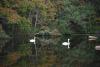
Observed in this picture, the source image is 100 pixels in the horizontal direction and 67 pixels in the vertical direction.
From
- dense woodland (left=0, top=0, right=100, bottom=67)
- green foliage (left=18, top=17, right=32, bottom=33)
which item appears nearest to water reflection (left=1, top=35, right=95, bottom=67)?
dense woodland (left=0, top=0, right=100, bottom=67)

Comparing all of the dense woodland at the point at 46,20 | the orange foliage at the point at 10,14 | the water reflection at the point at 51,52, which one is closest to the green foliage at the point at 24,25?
the dense woodland at the point at 46,20

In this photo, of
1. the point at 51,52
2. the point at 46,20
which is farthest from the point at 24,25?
the point at 51,52

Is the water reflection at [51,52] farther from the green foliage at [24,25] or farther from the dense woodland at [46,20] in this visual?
the green foliage at [24,25]

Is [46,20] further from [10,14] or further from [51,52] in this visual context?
[51,52]

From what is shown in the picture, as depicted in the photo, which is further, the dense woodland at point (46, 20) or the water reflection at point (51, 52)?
Result: the dense woodland at point (46, 20)

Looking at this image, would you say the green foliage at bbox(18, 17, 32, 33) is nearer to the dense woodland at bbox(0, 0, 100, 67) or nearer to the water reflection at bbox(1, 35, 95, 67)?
the dense woodland at bbox(0, 0, 100, 67)

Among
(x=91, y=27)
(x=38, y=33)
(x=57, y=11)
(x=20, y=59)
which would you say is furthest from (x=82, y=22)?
(x=20, y=59)

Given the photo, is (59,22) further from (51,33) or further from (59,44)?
(59,44)

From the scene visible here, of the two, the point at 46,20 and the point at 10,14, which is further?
the point at 46,20
